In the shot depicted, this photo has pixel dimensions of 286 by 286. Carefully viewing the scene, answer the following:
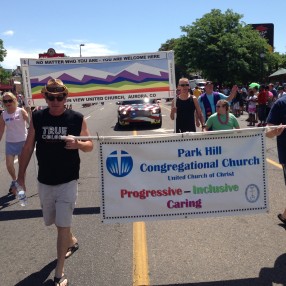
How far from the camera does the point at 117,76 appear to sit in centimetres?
852

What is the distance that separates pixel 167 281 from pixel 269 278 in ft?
3.15

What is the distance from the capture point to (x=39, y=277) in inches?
161

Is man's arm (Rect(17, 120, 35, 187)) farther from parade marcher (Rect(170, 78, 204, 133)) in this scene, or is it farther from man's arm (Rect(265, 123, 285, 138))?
parade marcher (Rect(170, 78, 204, 133))

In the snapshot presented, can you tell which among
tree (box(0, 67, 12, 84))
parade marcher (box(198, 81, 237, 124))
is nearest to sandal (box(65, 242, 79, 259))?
parade marcher (box(198, 81, 237, 124))

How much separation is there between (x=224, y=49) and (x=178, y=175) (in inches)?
1588

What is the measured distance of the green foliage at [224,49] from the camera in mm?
42250

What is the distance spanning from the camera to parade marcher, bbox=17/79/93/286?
12.6 ft

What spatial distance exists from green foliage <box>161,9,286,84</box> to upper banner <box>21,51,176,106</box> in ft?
114

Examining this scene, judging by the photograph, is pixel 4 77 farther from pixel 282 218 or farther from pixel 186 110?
pixel 282 218

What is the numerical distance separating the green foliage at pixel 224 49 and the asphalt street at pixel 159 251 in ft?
124

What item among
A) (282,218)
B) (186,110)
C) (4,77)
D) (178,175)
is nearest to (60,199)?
(178,175)

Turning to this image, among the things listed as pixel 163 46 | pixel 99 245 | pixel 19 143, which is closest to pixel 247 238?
pixel 99 245

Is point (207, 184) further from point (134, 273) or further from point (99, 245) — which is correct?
point (99, 245)

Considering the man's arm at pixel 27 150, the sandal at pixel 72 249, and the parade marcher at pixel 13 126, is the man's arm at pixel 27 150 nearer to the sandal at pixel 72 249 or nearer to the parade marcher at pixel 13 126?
the sandal at pixel 72 249
